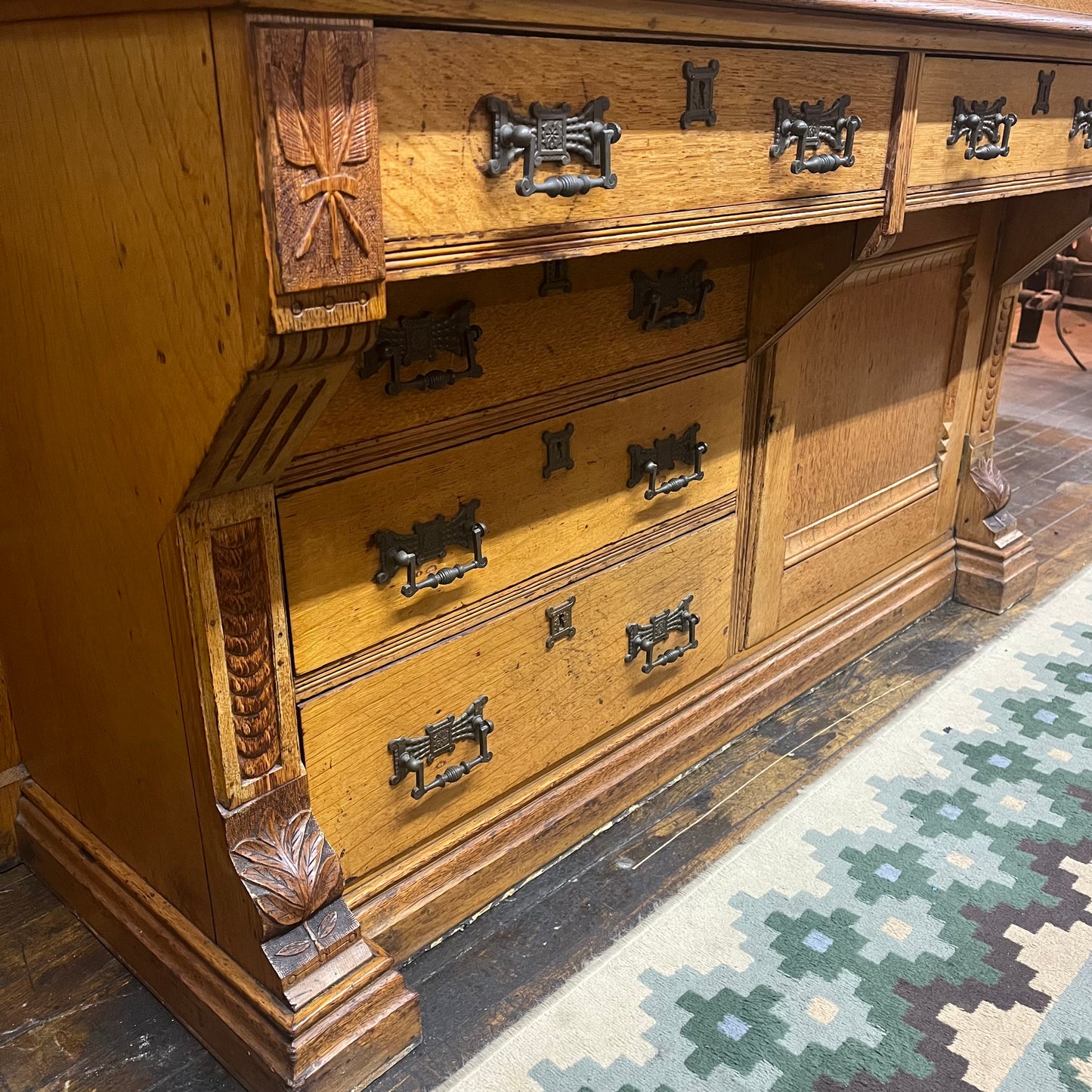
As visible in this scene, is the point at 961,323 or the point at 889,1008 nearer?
the point at 889,1008

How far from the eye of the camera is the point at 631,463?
1.27 meters

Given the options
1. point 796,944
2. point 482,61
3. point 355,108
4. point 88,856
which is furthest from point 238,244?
point 796,944

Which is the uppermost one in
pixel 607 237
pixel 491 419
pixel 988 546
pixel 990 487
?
pixel 607 237

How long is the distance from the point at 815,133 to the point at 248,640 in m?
0.72

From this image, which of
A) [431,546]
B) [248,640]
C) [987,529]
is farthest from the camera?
[987,529]

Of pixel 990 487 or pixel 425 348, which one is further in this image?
pixel 990 487

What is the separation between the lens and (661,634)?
4.60 feet

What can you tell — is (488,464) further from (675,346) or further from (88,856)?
(88,856)

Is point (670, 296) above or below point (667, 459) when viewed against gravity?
above

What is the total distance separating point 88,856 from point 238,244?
849 mm

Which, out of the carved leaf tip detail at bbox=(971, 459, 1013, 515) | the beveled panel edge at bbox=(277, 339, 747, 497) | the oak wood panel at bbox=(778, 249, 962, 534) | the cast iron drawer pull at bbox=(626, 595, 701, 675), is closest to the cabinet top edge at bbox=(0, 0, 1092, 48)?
the beveled panel edge at bbox=(277, 339, 747, 497)

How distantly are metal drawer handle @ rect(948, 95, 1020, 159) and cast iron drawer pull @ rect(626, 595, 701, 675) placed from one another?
666 millimetres

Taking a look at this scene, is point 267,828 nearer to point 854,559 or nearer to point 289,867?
point 289,867

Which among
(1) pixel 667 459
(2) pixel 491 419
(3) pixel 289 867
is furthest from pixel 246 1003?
(1) pixel 667 459
